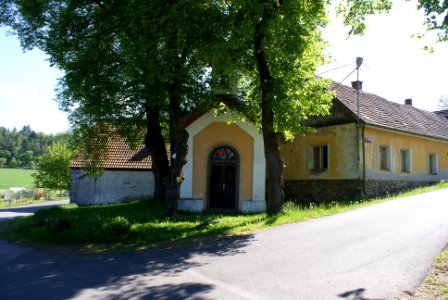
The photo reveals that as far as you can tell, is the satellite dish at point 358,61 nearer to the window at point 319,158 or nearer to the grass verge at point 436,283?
the window at point 319,158

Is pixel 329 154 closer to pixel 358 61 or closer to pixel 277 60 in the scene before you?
pixel 358 61

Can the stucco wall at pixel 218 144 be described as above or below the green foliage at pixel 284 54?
below

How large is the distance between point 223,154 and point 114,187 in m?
13.6

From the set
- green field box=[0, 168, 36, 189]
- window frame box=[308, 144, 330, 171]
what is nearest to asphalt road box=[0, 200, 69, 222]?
window frame box=[308, 144, 330, 171]

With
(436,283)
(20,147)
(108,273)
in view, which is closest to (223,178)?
(108,273)

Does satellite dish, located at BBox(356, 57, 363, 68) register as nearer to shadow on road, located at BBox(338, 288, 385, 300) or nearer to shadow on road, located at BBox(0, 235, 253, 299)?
shadow on road, located at BBox(0, 235, 253, 299)

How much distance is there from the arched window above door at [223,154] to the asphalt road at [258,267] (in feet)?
29.4

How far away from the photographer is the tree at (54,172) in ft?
143

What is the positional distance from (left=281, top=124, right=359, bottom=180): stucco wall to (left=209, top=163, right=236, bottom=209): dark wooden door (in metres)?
5.17

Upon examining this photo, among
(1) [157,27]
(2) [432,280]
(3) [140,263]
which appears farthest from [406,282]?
(1) [157,27]

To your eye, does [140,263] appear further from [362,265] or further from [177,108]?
[177,108]

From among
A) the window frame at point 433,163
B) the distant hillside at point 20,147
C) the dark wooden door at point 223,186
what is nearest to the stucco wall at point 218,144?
the dark wooden door at point 223,186

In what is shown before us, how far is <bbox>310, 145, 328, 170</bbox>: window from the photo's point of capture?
2356 centimetres

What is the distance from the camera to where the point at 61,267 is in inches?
356
